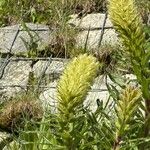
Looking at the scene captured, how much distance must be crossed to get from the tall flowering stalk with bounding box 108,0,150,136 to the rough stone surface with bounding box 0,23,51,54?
3.01 m

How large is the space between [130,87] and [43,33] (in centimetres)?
347

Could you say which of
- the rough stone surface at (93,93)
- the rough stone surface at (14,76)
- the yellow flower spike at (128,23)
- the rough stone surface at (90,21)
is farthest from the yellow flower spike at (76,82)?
the rough stone surface at (90,21)

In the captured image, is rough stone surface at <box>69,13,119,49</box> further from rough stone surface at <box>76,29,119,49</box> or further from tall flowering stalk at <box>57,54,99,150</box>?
tall flowering stalk at <box>57,54,99,150</box>

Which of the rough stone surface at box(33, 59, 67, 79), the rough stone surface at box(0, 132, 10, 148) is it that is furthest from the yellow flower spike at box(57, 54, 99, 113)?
the rough stone surface at box(33, 59, 67, 79)

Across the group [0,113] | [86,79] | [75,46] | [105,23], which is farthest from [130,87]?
[105,23]

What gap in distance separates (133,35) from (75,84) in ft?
0.81

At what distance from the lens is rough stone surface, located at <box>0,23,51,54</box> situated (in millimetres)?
4414

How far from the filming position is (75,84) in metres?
1.06

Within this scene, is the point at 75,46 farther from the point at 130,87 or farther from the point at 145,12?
the point at 130,87

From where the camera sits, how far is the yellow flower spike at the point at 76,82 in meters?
1.06

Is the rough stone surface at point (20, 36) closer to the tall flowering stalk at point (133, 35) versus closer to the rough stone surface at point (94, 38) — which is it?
the rough stone surface at point (94, 38)

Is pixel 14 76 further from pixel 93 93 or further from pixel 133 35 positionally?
pixel 133 35

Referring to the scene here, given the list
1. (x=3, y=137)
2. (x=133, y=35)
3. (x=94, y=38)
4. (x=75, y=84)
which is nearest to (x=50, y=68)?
(x=94, y=38)

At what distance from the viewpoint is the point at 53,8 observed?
471 centimetres
